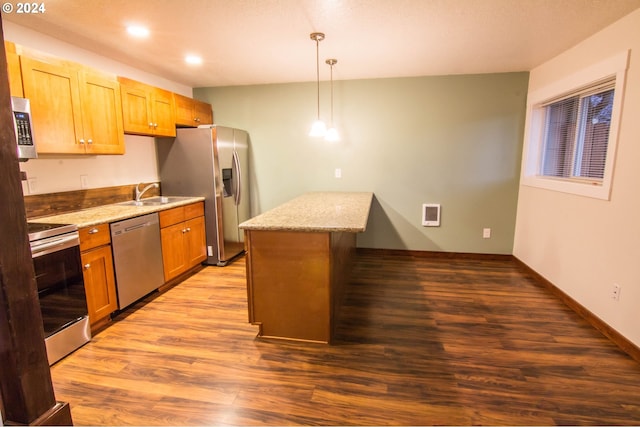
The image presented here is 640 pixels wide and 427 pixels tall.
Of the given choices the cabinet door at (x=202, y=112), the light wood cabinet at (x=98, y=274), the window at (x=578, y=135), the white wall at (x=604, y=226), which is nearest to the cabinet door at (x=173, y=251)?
the light wood cabinet at (x=98, y=274)

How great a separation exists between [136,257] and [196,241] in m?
0.89

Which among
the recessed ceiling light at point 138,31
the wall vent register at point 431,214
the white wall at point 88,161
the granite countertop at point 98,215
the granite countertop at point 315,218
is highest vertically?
the recessed ceiling light at point 138,31

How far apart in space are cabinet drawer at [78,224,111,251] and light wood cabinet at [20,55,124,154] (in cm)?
62

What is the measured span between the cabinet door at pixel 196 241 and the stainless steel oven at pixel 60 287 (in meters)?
1.34

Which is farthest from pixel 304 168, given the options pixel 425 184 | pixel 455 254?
pixel 455 254

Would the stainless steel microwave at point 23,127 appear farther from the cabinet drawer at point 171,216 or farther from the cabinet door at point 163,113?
the cabinet door at point 163,113

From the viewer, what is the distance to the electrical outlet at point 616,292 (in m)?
2.30

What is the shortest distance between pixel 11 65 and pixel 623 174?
13.7 ft

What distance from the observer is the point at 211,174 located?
3.72m

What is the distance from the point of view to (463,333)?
2.43 m

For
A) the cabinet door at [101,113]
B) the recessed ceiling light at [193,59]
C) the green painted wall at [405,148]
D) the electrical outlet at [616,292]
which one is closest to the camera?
the electrical outlet at [616,292]

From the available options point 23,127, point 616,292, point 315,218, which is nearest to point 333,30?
point 315,218

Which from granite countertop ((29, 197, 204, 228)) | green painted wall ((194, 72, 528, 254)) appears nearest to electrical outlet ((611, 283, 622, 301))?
green painted wall ((194, 72, 528, 254))

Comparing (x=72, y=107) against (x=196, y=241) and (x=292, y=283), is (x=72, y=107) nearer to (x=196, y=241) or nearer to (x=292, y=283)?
(x=196, y=241)
